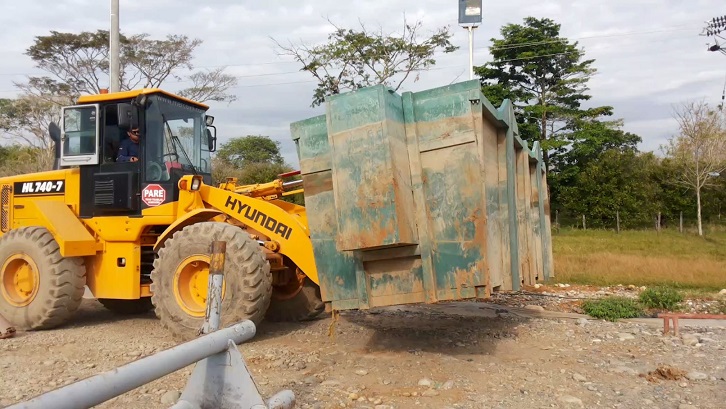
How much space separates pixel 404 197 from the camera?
4773 mm

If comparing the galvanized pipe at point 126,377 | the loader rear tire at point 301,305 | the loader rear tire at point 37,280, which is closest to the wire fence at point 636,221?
the loader rear tire at point 301,305

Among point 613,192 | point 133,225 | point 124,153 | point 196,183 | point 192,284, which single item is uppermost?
point 613,192

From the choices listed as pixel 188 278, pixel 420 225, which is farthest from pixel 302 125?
pixel 188 278

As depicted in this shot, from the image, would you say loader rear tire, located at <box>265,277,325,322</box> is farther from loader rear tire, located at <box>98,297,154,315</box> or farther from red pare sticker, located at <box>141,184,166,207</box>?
loader rear tire, located at <box>98,297,154,315</box>

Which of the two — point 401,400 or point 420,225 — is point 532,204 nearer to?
point 420,225

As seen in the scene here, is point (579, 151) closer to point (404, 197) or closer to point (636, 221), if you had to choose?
point (636, 221)

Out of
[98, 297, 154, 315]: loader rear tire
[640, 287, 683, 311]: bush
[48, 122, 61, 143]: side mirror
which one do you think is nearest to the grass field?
[640, 287, 683, 311]: bush

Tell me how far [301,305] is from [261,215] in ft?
4.52

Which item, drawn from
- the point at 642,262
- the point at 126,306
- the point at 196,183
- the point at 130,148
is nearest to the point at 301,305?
the point at 196,183

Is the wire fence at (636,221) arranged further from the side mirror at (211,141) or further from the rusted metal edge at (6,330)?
the rusted metal edge at (6,330)

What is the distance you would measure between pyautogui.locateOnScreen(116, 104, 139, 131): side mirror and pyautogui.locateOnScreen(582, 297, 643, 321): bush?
6305 mm

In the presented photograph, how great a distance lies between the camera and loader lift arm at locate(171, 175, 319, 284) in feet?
21.3

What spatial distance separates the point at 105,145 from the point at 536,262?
525 centimetres

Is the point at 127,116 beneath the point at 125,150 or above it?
above
